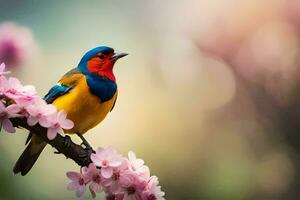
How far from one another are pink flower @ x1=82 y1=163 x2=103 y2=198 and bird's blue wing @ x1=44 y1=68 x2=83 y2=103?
0.29 m

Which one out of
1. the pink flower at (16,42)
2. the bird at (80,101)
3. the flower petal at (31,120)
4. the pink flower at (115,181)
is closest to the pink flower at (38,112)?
the flower petal at (31,120)

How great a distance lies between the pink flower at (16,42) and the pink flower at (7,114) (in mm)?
708

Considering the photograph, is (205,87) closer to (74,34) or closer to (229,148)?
(229,148)

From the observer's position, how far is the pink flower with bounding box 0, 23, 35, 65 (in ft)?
4.56

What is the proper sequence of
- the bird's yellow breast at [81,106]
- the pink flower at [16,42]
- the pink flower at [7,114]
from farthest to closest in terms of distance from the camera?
the pink flower at [16,42] → the bird's yellow breast at [81,106] → the pink flower at [7,114]

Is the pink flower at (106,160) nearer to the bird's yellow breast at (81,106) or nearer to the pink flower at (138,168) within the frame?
the pink flower at (138,168)

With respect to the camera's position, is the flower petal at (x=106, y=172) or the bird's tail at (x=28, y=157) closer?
the flower petal at (x=106, y=172)

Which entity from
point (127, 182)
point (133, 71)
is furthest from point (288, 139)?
point (127, 182)

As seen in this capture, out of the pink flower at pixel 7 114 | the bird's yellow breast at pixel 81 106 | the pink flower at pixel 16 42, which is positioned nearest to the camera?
the pink flower at pixel 7 114

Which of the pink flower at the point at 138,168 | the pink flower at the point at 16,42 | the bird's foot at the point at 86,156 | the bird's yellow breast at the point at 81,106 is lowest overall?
the bird's foot at the point at 86,156

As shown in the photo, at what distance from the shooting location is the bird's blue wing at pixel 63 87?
1.02 metres

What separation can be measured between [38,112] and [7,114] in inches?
1.4

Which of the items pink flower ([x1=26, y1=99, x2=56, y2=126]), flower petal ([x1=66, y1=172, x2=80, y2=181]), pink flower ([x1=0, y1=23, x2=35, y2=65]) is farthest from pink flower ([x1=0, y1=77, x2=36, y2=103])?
pink flower ([x1=0, y1=23, x2=35, y2=65])

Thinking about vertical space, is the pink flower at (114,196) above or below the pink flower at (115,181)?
below
